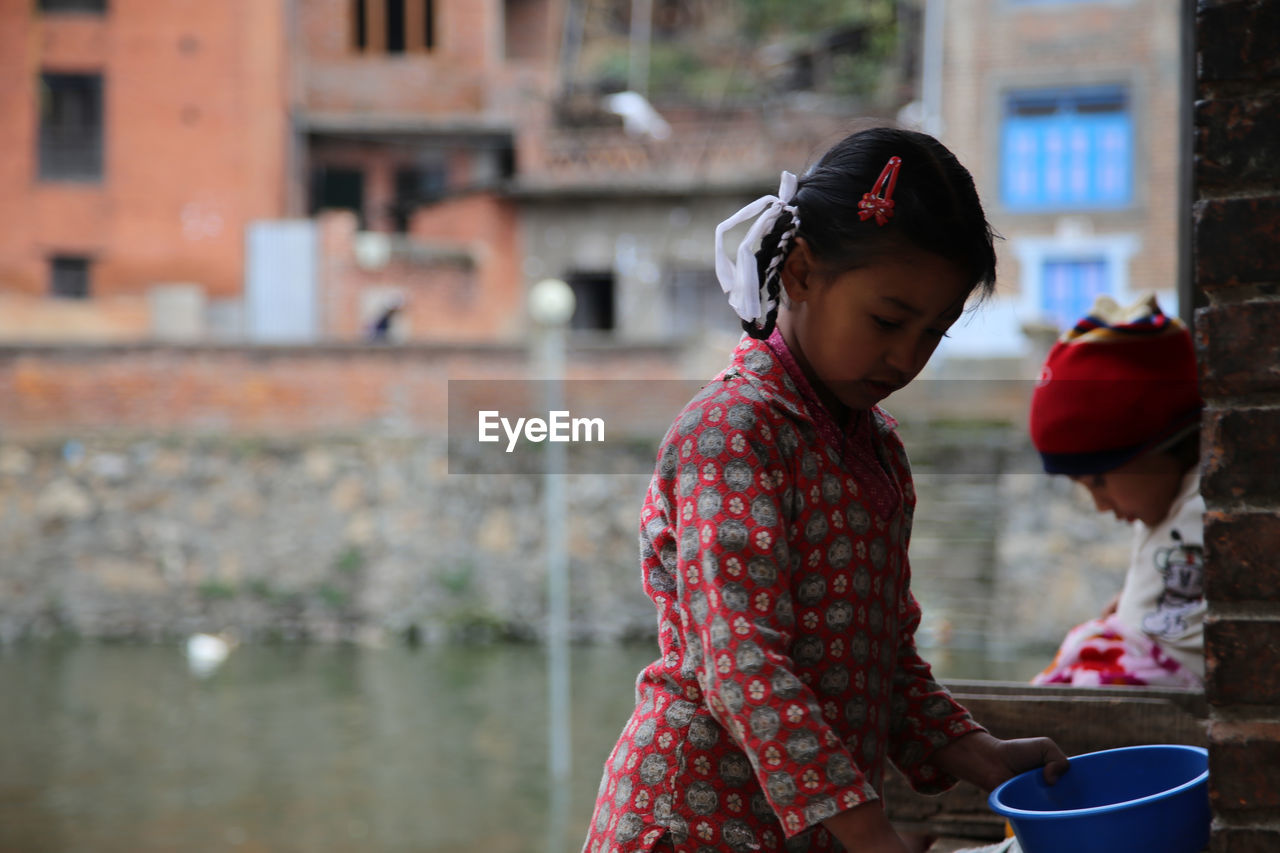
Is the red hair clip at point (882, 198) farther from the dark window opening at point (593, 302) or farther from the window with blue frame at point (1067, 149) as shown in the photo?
the dark window opening at point (593, 302)

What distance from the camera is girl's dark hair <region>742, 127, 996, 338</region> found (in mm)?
1182

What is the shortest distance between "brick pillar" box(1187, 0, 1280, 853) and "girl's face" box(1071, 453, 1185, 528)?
860 mm

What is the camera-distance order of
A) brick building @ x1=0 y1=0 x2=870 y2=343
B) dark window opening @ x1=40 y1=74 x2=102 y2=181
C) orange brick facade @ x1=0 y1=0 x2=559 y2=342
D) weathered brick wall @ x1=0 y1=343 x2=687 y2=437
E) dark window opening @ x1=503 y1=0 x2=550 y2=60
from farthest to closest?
dark window opening @ x1=503 y1=0 x2=550 y2=60, dark window opening @ x1=40 y1=74 x2=102 y2=181, orange brick facade @ x1=0 y1=0 x2=559 y2=342, brick building @ x1=0 y1=0 x2=870 y2=343, weathered brick wall @ x1=0 y1=343 x2=687 y2=437

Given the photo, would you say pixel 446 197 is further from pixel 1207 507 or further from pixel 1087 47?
pixel 1207 507

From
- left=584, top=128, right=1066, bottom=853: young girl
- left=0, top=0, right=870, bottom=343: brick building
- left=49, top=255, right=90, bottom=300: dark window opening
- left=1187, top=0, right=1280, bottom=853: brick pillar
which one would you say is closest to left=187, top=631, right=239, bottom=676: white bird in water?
left=0, top=0, right=870, bottom=343: brick building

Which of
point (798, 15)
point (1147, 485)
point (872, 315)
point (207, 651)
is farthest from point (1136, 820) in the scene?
point (798, 15)

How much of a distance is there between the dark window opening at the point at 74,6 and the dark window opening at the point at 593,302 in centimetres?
713

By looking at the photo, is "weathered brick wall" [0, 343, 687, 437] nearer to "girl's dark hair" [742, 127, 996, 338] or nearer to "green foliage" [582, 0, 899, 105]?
"green foliage" [582, 0, 899, 105]

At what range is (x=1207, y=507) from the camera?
1082mm

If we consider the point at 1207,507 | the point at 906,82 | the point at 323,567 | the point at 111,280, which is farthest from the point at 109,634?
the point at 1207,507

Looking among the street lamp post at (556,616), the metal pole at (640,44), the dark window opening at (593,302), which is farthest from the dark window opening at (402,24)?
the street lamp post at (556,616)

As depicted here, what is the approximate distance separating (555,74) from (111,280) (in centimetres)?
638

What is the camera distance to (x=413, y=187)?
1869 centimetres

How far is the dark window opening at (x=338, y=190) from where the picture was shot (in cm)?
1883
